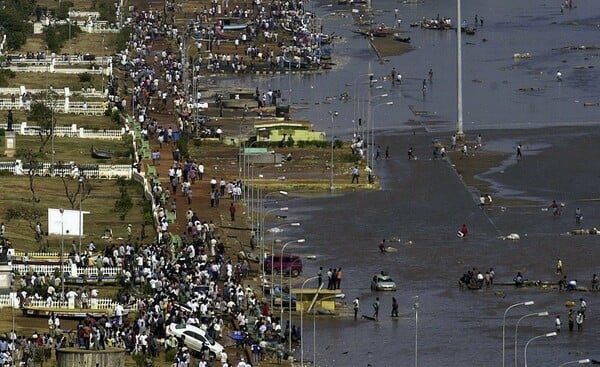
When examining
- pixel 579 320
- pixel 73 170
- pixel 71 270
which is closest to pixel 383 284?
pixel 579 320

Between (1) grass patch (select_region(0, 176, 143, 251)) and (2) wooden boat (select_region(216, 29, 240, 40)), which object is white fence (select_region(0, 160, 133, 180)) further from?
(2) wooden boat (select_region(216, 29, 240, 40))

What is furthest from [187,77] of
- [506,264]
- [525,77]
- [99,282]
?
[99,282]

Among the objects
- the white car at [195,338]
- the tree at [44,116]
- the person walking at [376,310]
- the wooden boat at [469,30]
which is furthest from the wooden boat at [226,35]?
the white car at [195,338]

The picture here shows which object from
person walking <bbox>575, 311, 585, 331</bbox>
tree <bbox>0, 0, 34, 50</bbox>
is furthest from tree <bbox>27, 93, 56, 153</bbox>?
person walking <bbox>575, 311, 585, 331</bbox>

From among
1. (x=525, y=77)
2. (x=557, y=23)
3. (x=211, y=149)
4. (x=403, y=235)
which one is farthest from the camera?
(x=557, y=23)

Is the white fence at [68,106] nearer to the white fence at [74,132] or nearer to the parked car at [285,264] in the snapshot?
the white fence at [74,132]

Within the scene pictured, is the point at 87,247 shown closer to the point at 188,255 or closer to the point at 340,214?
the point at 188,255
